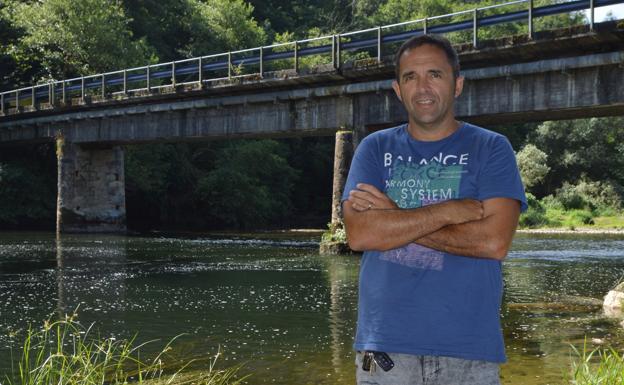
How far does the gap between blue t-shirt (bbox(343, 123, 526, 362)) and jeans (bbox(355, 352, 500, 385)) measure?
4cm

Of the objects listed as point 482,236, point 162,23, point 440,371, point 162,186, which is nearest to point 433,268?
point 482,236

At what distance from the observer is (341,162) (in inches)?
1045

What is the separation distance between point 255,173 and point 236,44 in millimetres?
11697

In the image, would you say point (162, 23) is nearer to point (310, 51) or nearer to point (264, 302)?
point (310, 51)

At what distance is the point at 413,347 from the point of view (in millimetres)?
3199

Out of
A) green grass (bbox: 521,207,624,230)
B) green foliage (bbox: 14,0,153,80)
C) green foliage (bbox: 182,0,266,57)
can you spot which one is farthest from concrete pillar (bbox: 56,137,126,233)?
green grass (bbox: 521,207,624,230)

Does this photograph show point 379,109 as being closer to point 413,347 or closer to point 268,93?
point 268,93

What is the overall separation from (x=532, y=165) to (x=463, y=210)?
51.2 metres

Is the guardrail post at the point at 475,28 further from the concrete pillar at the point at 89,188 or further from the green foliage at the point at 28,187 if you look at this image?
the green foliage at the point at 28,187

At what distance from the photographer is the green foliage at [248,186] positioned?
46906 mm

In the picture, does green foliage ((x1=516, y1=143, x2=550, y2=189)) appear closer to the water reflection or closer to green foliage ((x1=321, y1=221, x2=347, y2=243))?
green foliage ((x1=321, y1=221, x2=347, y2=243))

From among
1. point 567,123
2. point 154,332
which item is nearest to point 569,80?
point 154,332

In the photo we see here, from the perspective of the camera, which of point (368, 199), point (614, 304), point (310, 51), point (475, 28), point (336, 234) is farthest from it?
point (310, 51)

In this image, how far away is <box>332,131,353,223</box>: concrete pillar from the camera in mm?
26328
